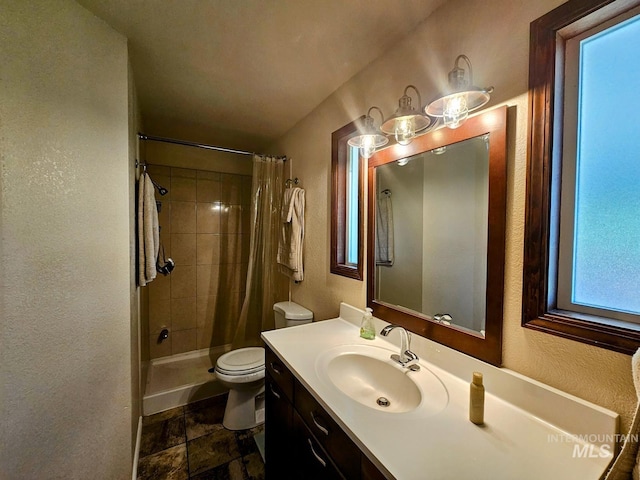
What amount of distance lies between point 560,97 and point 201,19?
1.39 meters

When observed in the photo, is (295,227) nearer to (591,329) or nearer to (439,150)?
(439,150)

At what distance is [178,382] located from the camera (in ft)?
7.21

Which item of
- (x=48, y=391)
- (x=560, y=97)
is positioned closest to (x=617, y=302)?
(x=560, y=97)

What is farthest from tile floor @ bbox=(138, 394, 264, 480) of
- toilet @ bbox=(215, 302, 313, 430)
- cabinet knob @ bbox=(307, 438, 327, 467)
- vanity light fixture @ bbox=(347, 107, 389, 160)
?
vanity light fixture @ bbox=(347, 107, 389, 160)

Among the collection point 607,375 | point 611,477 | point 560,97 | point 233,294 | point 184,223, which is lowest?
point 233,294

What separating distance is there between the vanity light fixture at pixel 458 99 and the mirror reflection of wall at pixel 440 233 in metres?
0.12

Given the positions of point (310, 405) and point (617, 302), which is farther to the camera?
point (310, 405)

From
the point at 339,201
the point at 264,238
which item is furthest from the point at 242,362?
the point at 339,201

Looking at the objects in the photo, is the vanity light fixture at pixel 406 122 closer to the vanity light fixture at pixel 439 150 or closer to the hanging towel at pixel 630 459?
the vanity light fixture at pixel 439 150

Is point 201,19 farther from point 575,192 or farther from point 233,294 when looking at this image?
point 233,294

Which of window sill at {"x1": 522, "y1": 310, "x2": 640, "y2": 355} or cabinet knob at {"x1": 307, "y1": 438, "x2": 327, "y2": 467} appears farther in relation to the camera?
cabinet knob at {"x1": 307, "y1": 438, "x2": 327, "y2": 467}

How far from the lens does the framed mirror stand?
88 centimetres

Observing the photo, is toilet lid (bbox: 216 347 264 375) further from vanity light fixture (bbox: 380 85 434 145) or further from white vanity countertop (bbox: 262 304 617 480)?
vanity light fixture (bbox: 380 85 434 145)

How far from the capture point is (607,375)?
66cm
